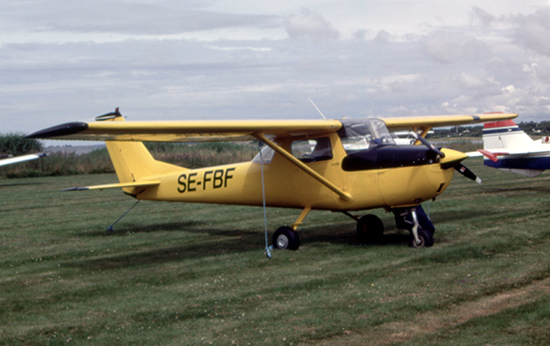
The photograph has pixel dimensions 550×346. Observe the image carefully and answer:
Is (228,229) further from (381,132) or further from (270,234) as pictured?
(381,132)

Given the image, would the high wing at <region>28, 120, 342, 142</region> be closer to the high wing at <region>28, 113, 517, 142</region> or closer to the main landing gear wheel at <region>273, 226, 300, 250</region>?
the high wing at <region>28, 113, 517, 142</region>

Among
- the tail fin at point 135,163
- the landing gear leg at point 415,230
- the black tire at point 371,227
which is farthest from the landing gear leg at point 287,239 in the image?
the tail fin at point 135,163

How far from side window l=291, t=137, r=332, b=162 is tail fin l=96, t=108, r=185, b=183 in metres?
3.15

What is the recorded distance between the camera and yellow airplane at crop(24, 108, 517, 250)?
9.53 m

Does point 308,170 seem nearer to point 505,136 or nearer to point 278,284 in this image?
point 278,284

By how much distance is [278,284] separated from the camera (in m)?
7.93

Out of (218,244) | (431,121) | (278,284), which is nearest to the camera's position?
(278,284)

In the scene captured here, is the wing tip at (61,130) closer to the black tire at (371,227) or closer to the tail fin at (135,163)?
the tail fin at (135,163)

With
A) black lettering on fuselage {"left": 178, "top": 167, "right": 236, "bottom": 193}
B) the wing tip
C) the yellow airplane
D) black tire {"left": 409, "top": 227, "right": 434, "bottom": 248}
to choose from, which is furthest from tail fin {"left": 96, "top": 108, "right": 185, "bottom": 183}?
black tire {"left": 409, "top": 227, "right": 434, "bottom": 248}

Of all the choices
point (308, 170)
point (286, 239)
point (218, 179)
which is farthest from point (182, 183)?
point (308, 170)

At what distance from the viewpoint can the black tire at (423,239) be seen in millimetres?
10031

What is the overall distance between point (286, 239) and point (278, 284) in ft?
8.48

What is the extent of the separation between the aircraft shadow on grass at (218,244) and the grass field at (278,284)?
0.12 feet

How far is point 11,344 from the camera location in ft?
19.3
